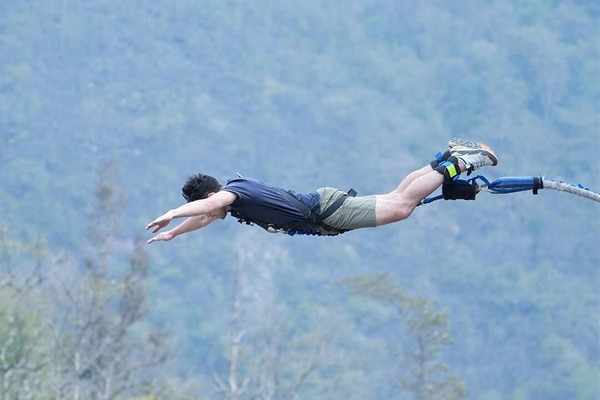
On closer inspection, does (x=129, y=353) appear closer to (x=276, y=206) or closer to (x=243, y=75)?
(x=276, y=206)

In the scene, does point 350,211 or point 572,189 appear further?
point 350,211

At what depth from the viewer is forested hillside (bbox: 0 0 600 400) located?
50406 millimetres

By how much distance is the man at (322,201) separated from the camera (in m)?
11.8

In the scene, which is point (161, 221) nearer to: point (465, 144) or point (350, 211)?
point (350, 211)

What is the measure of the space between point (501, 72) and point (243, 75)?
14.6 metres

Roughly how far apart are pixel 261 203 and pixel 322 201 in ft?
1.89

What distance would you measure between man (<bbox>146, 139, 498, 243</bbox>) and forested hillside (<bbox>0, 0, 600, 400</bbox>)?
29.4 m

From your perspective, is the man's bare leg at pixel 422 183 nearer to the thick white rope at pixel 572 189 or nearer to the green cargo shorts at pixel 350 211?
the green cargo shorts at pixel 350 211

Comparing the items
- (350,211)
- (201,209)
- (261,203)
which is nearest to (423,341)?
(350,211)

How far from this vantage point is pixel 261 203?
1178 cm

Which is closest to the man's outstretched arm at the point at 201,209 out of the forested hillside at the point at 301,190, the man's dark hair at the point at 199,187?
the man's dark hair at the point at 199,187

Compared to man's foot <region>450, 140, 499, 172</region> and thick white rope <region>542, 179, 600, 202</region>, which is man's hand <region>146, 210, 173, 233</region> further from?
thick white rope <region>542, 179, 600, 202</region>

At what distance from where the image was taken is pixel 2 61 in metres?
89.7

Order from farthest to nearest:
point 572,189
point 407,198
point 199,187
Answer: point 407,198 < point 199,187 < point 572,189
